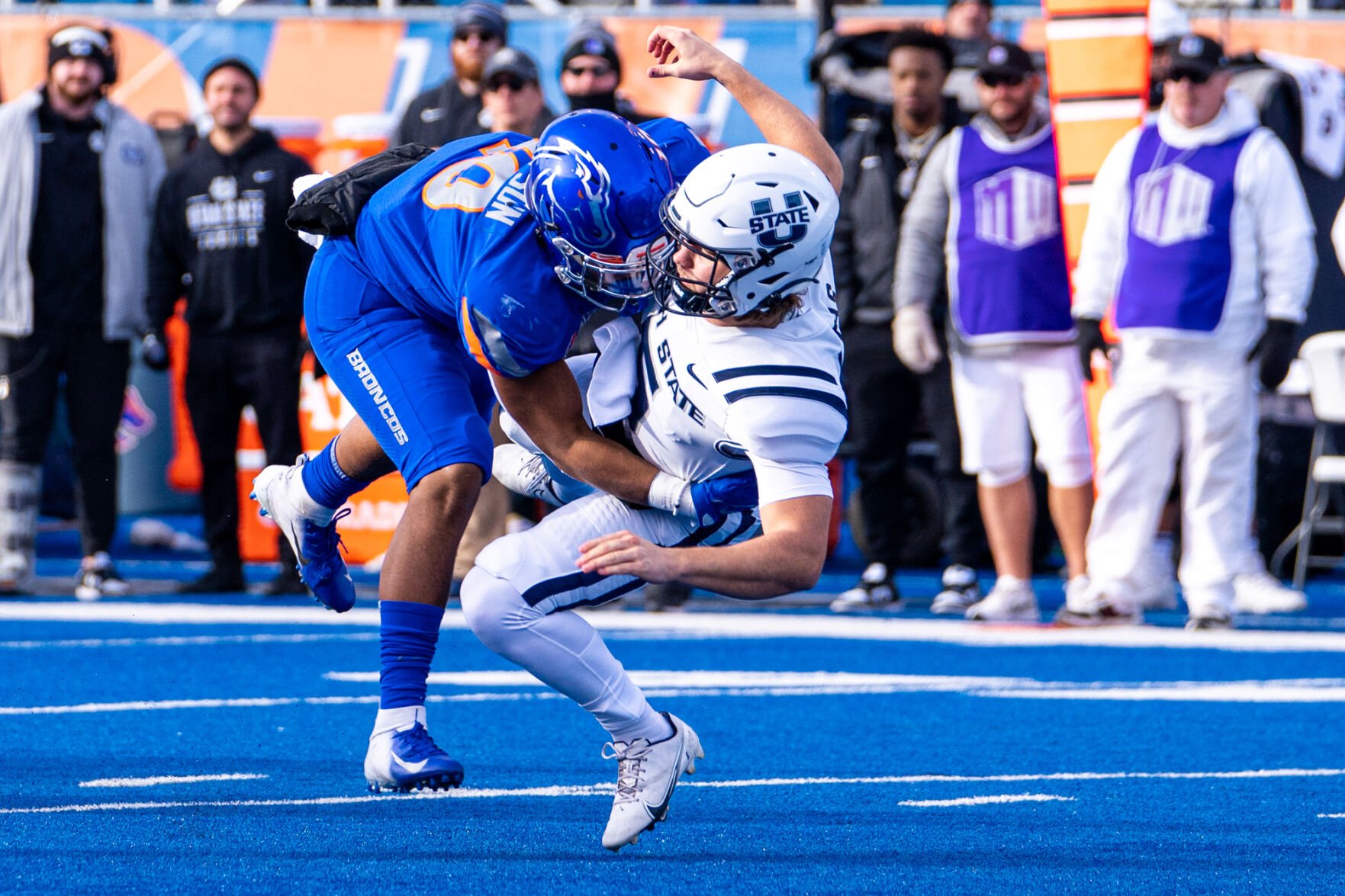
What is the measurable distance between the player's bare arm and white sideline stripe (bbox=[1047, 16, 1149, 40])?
204 inches

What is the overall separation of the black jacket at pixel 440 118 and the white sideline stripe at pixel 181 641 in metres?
2.05

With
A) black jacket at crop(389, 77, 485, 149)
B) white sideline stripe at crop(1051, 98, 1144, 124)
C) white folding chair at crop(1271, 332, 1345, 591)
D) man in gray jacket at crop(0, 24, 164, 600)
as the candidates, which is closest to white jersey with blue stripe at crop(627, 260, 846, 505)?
black jacket at crop(389, 77, 485, 149)

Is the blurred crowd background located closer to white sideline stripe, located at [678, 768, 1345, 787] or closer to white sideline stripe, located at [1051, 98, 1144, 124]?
white sideline stripe, located at [1051, 98, 1144, 124]

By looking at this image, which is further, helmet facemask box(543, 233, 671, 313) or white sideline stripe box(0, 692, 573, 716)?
white sideline stripe box(0, 692, 573, 716)

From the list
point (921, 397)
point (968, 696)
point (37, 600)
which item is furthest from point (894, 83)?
point (37, 600)

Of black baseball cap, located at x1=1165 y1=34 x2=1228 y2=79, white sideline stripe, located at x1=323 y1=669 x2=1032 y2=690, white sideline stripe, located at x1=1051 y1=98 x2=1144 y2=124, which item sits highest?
black baseball cap, located at x1=1165 y1=34 x2=1228 y2=79

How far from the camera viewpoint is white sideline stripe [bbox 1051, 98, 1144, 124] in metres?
8.12

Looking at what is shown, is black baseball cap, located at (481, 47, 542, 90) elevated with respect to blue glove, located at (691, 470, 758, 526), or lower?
elevated

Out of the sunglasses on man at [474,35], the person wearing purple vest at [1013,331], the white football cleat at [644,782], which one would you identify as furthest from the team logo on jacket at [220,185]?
the white football cleat at [644,782]

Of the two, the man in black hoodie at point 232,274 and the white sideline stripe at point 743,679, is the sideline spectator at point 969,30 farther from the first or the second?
the white sideline stripe at point 743,679

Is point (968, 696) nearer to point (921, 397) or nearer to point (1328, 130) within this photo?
point (921, 397)

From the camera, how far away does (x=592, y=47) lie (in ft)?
25.4

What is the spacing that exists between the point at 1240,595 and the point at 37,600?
4968 mm

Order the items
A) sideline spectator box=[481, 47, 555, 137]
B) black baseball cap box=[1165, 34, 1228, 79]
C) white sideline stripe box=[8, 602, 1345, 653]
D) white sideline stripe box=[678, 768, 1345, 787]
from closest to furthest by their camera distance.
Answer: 1. white sideline stripe box=[678, 768, 1345, 787]
2. white sideline stripe box=[8, 602, 1345, 653]
3. black baseball cap box=[1165, 34, 1228, 79]
4. sideline spectator box=[481, 47, 555, 137]
